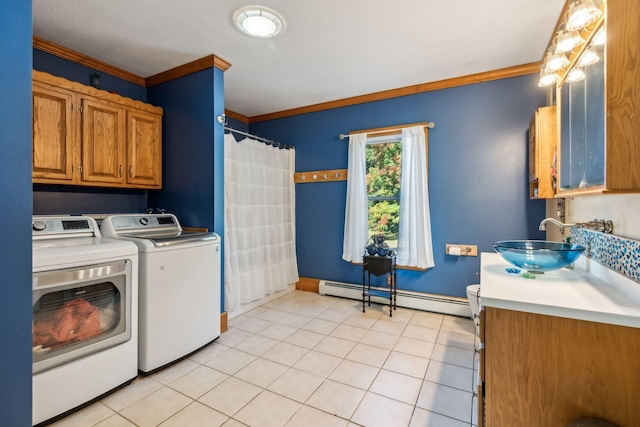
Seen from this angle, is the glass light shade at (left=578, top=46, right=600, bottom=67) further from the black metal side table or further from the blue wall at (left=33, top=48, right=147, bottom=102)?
the blue wall at (left=33, top=48, right=147, bottom=102)

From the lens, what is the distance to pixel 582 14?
123 centimetres

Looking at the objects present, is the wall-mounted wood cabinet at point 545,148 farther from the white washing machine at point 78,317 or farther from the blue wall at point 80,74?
the blue wall at point 80,74

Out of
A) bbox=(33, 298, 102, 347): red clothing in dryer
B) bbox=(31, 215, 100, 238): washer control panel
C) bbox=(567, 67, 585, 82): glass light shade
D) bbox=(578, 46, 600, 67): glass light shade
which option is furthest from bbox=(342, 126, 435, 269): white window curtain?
bbox=(31, 215, 100, 238): washer control panel

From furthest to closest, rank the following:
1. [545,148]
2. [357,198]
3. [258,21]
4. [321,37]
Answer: [357,198] → [321,37] → [545,148] → [258,21]

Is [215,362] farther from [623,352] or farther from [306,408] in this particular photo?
[623,352]

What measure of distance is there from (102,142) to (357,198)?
2.56 meters

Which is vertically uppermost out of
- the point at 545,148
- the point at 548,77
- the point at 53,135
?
the point at 548,77

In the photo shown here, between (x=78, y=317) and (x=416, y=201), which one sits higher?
(x=416, y=201)

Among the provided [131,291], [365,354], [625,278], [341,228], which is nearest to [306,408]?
[365,354]

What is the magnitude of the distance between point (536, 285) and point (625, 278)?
297 mm

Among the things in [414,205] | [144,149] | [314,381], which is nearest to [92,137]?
[144,149]

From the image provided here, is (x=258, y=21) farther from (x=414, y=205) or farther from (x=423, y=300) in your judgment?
(x=423, y=300)

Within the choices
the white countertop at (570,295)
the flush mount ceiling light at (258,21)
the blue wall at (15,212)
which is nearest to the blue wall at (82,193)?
the flush mount ceiling light at (258,21)

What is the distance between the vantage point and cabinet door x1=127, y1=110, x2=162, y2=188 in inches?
102
